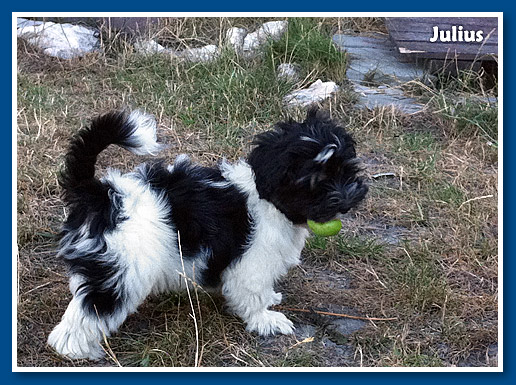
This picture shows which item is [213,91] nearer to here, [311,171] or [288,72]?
[288,72]

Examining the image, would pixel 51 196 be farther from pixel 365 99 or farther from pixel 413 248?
pixel 365 99

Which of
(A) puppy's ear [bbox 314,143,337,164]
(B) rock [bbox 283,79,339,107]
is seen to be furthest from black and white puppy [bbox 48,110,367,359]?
(B) rock [bbox 283,79,339,107]

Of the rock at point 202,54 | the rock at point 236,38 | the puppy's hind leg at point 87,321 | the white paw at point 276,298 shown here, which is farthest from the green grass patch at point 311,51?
the puppy's hind leg at point 87,321

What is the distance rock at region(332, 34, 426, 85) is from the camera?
689 cm

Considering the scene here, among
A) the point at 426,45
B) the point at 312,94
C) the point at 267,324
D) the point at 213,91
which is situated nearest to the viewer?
the point at 267,324

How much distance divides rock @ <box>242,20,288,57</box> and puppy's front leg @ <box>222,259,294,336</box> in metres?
3.15

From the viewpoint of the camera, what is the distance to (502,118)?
385 centimetres

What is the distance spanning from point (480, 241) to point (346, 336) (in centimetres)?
131

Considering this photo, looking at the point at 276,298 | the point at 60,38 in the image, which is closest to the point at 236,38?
the point at 60,38

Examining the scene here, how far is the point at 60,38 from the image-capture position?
23.7ft

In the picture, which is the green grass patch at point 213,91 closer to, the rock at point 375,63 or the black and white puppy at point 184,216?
the rock at point 375,63

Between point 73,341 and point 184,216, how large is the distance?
0.83m

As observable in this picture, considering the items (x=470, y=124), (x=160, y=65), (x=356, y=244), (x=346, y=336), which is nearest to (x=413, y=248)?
(x=356, y=244)

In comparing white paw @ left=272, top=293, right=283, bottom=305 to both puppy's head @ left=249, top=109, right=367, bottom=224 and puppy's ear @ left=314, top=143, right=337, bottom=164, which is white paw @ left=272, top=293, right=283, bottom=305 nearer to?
puppy's head @ left=249, top=109, right=367, bottom=224
